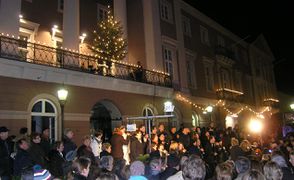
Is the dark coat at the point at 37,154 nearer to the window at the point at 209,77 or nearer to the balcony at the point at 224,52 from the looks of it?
the window at the point at 209,77

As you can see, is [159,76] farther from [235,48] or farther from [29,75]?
[235,48]

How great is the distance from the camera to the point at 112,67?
56.9 feet

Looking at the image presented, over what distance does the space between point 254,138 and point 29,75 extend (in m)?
12.9

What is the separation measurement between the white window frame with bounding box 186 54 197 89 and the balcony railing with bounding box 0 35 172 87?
6160 millimetres

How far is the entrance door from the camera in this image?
17297mm

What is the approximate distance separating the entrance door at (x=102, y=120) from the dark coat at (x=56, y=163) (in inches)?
338

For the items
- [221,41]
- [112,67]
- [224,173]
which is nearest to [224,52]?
[221,41]

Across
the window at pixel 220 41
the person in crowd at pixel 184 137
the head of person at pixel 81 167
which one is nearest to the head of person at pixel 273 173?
the head of person at pixel 81 167

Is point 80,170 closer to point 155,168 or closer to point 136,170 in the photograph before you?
point 136,170

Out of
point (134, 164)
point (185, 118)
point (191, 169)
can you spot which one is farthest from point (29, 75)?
point (185, 118)

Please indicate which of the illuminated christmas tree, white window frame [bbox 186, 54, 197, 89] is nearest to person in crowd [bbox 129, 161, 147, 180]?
the illuminated christmas tree

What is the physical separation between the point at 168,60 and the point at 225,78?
10684 mm

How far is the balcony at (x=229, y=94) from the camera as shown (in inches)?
1148

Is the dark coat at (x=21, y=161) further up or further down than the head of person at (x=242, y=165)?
further up
